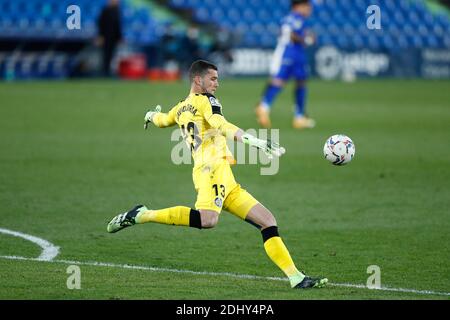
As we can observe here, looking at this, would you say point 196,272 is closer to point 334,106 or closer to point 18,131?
point 18,131

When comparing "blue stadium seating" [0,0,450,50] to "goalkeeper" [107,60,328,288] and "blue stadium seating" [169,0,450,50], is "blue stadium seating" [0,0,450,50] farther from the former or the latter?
"goalkeeper" [107,60,328,288]

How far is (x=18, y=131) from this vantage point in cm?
1802

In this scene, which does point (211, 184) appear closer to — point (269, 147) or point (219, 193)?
point (219, 193)

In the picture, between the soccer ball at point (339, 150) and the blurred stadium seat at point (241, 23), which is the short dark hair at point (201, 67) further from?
the blurred stadium seat at point (241, 23)

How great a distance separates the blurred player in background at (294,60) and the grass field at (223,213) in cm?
65

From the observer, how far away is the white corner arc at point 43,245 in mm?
8574

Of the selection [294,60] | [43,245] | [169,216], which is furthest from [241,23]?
[169,216]

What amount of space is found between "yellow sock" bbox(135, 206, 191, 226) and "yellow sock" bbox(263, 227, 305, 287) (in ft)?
2.28

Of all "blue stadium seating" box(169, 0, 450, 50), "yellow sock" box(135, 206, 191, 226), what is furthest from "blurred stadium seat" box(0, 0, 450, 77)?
"yellow sock" box(135, 206, 191, 226)

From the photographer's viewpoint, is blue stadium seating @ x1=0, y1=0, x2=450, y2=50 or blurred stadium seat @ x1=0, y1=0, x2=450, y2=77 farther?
blue stadium seating @ x1=0, y1=0, x2=450, y2=50

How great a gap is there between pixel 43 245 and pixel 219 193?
2382mm

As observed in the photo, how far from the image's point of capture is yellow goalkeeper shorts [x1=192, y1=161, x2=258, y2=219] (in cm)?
751

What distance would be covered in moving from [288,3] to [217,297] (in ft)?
104
